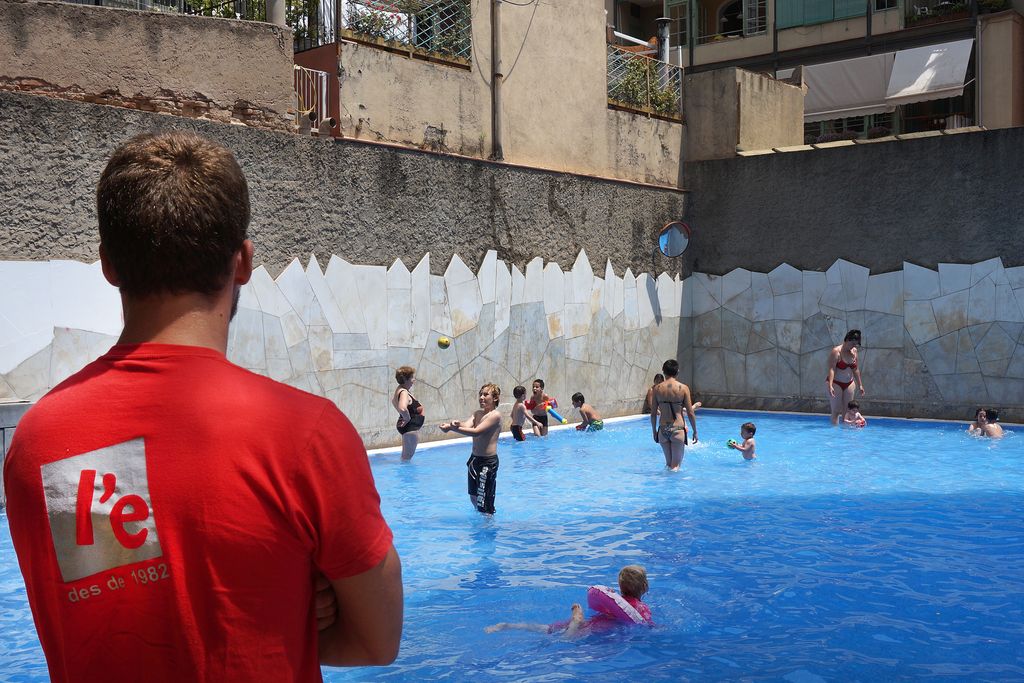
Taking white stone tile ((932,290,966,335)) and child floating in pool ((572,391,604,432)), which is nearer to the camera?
child floating in pool ((572,391,604,432))

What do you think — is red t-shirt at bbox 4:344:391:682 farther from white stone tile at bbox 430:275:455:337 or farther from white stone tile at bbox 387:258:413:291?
white stone tile at bbox 430:275:455:337

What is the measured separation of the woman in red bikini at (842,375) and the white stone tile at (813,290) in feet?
7.17

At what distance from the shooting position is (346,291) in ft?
46.2

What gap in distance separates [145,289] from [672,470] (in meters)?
11.8

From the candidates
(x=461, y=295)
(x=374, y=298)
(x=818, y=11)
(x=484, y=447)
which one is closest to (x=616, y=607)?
(x=484, y=447)

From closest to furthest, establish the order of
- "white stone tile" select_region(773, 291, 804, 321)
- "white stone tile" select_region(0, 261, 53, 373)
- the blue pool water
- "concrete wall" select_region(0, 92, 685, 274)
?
1. the blue pool water
2. "white stone tile" select_region(0, 261, 53, 373)
3. "concrete wall" select_region(0, 92, 685, 274)
4. "white stone tile" select_region(773, 291, 804, 321)

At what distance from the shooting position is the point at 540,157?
1748cm

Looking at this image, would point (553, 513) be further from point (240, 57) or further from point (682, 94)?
point (682, 94)

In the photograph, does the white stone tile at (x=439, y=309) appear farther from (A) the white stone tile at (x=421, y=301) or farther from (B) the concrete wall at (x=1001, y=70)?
(B) the concrete wall at (x=1001, y=70)

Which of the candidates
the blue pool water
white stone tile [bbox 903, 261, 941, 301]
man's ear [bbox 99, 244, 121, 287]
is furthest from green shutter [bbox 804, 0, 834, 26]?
man's ear [bbox 99, 244, 121, 287]

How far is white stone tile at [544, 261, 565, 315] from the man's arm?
15726mm

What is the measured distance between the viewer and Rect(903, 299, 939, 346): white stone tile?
58.6 ft

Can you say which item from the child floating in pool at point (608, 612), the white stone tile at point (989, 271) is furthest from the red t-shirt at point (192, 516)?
the white stone tile at point (989, 271)

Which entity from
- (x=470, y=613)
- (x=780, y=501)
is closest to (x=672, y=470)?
(x=780, y=501)
